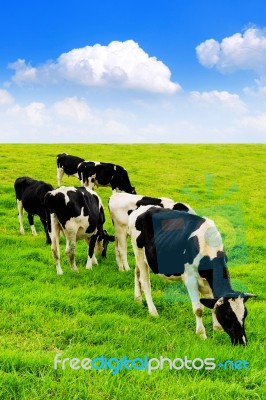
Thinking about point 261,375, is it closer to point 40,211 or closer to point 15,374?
point 15,374

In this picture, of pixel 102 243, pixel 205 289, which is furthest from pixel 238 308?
pixel 102 243

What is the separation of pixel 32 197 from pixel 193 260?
7.32m

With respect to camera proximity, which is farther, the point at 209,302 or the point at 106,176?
the point at 106,176

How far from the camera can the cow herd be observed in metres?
6.47

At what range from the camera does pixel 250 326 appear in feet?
24.4

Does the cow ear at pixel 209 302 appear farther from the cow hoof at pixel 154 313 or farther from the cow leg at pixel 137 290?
the cow leg at pixel 137 290

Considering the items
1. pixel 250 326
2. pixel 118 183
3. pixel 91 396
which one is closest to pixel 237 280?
pixel 250 326

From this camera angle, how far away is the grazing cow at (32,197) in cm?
1298

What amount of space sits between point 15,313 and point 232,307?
3388 millimetres

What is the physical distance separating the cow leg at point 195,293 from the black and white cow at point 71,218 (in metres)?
3.54

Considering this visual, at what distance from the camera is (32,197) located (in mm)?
13234

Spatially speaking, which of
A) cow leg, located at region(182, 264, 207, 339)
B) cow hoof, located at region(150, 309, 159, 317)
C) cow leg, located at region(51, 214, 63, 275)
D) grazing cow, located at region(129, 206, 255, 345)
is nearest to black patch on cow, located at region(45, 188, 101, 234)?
cow leg, located at region(51, 214, 63, 275)

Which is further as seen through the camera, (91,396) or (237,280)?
(237,280)

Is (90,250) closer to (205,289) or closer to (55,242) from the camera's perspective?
(55,242)
